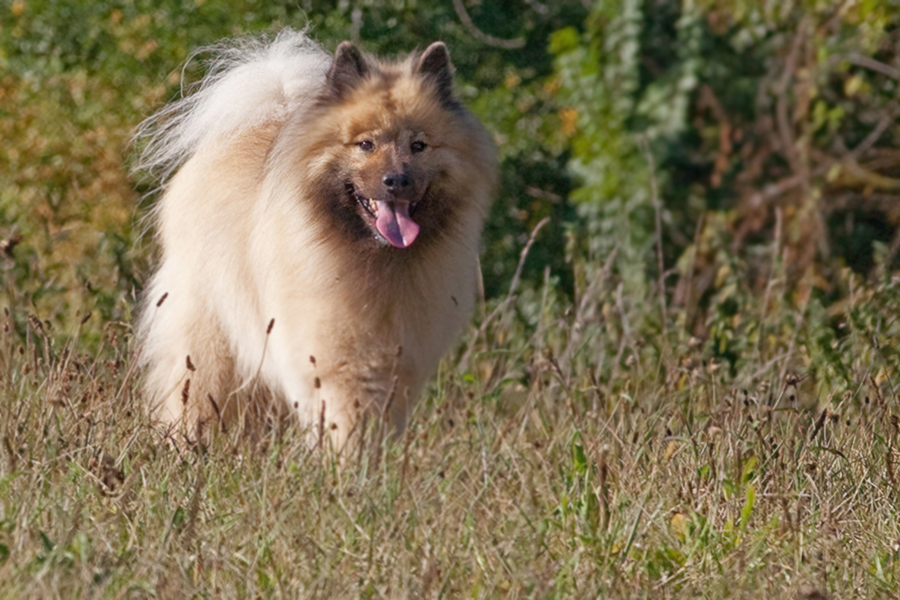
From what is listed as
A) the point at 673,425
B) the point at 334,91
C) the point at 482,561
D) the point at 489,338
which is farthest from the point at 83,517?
the point at 489,338

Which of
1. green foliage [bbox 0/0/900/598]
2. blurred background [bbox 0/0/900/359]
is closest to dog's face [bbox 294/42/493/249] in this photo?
green foliage [bbox 0/0/900/598]

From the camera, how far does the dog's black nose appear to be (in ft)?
14.7

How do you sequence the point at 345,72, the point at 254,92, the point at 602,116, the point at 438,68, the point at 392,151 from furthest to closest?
1. the point at 602,116
2. the point at 254,92
3. the point at 438,68
4. the point at 345,72
5. the point at 392,151

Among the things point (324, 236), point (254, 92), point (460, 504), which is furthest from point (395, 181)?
point (460, 504)

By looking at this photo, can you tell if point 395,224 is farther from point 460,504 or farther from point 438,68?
point 460,504

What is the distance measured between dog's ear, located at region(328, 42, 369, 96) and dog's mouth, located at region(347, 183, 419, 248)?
0.38 m

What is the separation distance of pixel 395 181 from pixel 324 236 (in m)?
0.44

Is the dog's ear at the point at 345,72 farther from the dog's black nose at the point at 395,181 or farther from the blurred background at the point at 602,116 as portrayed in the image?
the blurred background at the point at 602,116

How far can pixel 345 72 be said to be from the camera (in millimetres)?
4719

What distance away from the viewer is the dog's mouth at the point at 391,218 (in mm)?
4652

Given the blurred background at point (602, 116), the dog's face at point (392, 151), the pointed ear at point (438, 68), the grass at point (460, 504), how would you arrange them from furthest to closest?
the blurred background at point (602, 116)
the pointed ear at point (438, 68)
the dog's face at point (392, 151)
the grass at point (460, 504)

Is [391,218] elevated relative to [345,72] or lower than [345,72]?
lower

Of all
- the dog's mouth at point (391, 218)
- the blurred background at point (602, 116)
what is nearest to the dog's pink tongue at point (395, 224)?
the dog's mouth at point (391, 218)

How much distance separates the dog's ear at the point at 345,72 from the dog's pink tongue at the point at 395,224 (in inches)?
18.7
